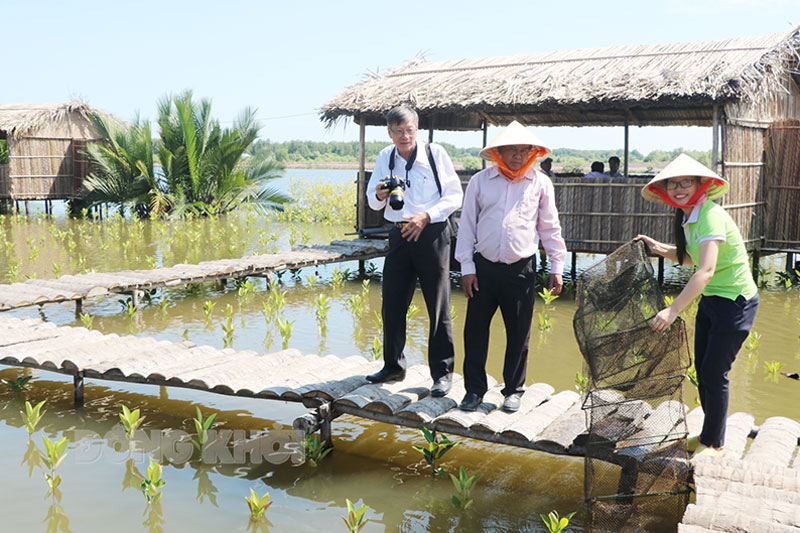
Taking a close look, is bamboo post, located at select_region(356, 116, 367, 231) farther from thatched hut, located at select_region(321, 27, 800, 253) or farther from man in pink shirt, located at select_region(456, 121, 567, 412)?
man in pink shirt, located at select_region(456, 121, 567, 412)

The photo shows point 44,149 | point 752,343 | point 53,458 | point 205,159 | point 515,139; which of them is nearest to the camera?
point 515,139

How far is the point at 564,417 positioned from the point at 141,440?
8.76 ft

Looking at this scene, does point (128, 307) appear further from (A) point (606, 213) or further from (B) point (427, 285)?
(A) point (606, 213)

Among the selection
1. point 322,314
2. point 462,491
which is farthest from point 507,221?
point 322,314

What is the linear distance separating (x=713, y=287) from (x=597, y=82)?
7223mm

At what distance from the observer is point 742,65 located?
9250mm

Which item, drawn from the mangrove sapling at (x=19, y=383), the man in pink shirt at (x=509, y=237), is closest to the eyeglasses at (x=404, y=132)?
the man in pink shirt at (x=509, y=237)

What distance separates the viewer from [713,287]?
140 inches

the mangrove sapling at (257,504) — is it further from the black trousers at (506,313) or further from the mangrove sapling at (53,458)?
the black trousers at (506,313)

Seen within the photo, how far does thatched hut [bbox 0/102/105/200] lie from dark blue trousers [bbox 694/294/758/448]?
20543 mm

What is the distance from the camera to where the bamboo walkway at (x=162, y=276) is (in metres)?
7.90

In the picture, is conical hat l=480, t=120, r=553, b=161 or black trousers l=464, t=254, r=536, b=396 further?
black trousers l=464, t=254, r=536, b=396

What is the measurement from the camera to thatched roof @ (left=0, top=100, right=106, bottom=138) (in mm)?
20141

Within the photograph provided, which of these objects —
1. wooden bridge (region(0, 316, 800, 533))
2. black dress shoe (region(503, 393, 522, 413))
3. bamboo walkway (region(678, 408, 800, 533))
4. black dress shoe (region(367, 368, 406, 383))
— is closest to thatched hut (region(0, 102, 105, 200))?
wooden bridge (region(0, 316, 800, 533))
